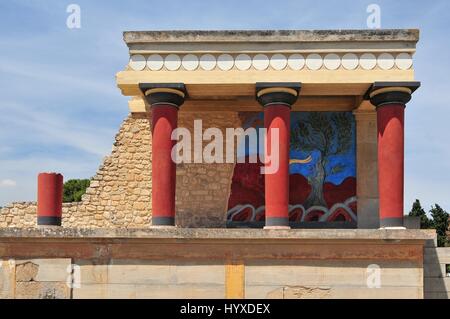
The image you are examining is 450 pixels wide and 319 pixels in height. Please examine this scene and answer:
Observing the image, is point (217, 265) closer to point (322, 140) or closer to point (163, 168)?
point (163, 168)

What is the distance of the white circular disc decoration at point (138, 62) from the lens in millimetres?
12211

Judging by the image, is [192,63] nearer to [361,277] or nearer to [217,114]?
[217,114]

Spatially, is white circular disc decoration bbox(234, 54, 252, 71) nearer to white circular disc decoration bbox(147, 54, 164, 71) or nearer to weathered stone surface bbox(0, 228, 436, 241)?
white circular disc decoration bbox(147, 54, 164, 71)

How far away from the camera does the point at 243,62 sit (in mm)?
12148

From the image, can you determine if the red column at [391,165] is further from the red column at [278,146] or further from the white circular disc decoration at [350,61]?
the red column at [278,146]

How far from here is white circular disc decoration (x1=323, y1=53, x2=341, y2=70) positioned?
12.0 metres

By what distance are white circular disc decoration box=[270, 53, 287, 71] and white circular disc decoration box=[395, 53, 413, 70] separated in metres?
2.32

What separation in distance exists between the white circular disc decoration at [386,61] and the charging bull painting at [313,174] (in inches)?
83.2

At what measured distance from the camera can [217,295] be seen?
33.3 feet

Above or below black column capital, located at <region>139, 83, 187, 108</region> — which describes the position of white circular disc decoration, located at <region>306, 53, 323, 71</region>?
above

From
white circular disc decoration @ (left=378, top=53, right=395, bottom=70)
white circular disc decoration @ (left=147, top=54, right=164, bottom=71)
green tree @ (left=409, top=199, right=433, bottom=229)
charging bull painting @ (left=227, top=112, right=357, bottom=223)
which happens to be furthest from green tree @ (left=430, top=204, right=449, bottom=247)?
white circular disc decoration @ (left=147, top=54, right=164, bottom=71)

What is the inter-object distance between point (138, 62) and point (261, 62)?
2.61 metres

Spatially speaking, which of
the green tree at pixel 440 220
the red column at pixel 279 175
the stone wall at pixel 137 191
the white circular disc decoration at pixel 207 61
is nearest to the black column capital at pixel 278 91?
the red column at pixel 279 175
